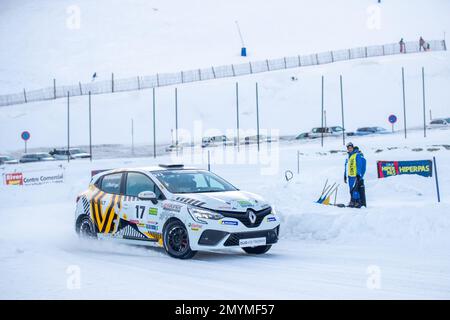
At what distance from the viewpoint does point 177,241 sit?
33.3 feet

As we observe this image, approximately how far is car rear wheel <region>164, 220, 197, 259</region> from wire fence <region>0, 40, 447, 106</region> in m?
55.7

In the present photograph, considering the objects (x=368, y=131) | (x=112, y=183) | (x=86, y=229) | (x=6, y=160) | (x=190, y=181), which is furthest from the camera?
(x=368, y=131)

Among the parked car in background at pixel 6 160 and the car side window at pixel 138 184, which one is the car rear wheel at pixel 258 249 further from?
the parked car in background at pixel 6 160

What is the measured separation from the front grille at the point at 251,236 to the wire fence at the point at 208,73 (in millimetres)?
55929

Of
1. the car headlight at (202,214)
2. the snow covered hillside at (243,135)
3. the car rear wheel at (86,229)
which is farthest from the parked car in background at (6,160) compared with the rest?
the car headlight at (202,214)

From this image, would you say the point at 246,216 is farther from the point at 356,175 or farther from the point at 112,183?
the point at 356,175

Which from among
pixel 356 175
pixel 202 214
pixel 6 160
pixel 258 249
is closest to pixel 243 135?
pixel 6 160

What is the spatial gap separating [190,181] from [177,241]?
138 cm

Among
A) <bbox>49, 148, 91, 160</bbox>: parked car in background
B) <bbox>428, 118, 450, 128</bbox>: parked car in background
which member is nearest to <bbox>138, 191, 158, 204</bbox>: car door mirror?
<bbox>49, 148, 91, 160</bbox>: parked car in background

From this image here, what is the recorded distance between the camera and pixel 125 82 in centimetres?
6888

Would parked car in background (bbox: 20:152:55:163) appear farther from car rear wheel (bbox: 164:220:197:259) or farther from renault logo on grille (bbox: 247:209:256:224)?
renault logo on grille (bbox: 247:209:256:224)

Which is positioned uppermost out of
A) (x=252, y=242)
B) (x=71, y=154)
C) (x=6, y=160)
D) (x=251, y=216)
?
(x=71, y=154)

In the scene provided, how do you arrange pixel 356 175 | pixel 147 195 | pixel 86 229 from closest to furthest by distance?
pixel 147 195 → pixel 86 229 → pixel 356 175

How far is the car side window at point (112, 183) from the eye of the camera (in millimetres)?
11763
